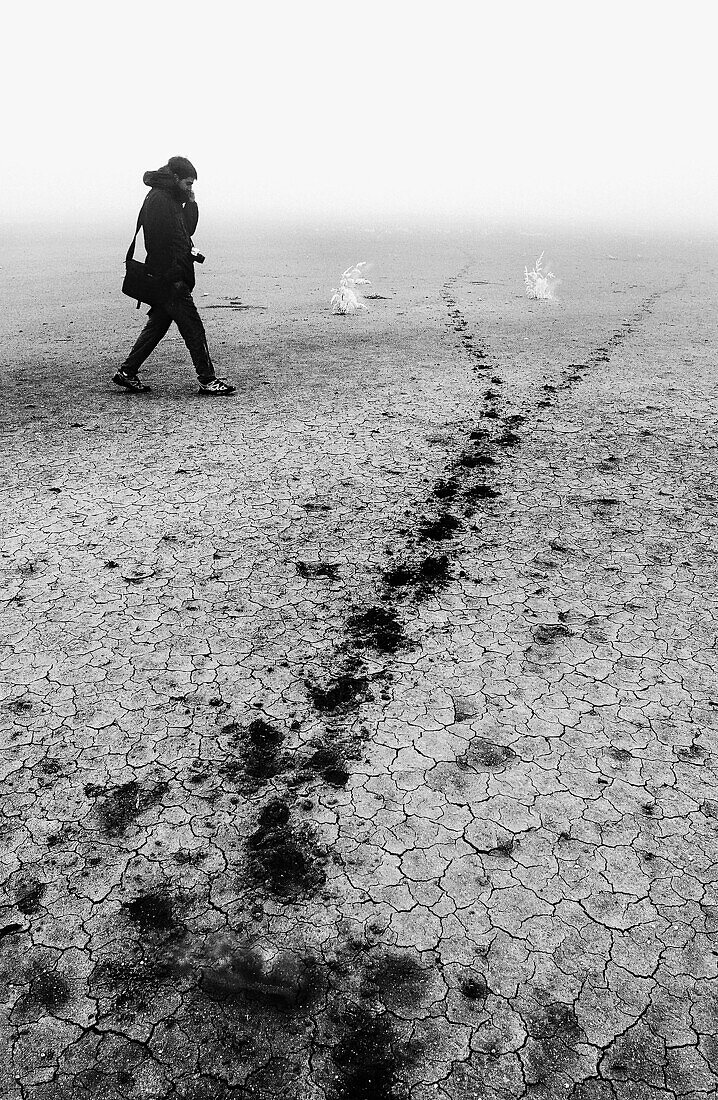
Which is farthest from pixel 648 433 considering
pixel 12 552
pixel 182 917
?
pixel 182 917

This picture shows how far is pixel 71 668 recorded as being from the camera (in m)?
2.97

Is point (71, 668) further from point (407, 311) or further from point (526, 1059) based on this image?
point (407, 311)

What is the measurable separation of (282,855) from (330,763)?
40 centimetres

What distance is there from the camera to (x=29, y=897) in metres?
2.04

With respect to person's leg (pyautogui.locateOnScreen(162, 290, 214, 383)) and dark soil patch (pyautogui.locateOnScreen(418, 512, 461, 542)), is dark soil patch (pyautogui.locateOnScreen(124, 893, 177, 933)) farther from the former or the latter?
person's leg (pyautogui.locateOnScreen(162, 290, 214, 383))

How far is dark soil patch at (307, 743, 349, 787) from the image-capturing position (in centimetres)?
244

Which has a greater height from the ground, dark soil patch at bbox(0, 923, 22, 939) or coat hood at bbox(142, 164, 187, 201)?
coat hood at bbox(142, 164, 187, 201)

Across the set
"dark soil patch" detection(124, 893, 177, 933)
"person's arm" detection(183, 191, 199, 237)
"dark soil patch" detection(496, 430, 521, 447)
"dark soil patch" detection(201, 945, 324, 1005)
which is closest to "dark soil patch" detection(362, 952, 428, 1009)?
"dark soil patch" detection(201, 945, 324, 1005)

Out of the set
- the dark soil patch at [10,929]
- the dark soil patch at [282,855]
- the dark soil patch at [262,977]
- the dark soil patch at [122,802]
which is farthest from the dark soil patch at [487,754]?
the dark soil patch at [10,929]

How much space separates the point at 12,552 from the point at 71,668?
120 centimetres

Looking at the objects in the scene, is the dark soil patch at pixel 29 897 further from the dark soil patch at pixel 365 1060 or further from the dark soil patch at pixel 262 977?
the dark soil patch at pixel 365 1060

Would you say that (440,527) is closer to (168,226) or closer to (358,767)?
(358,767)

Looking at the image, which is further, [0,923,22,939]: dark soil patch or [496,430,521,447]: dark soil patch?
[496,430,521,447]: dark soil patch

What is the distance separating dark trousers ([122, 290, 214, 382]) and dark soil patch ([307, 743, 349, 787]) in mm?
4784
